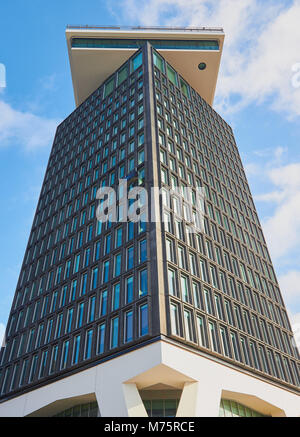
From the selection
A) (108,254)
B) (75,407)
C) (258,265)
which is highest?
(258,265)

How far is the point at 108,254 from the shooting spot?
3484 centimetres

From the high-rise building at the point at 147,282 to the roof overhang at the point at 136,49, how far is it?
5.79 meters

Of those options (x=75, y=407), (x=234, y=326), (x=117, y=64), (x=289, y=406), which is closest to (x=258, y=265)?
(x=234, y=326)

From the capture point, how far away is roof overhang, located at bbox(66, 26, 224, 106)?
61219 millimetres

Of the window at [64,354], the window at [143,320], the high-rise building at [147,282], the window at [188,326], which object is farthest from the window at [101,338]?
the window at [188,326]

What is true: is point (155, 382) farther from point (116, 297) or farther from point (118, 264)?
point (118, 264)

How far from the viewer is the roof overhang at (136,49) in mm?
61219

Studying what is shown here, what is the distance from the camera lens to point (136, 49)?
61.5 m

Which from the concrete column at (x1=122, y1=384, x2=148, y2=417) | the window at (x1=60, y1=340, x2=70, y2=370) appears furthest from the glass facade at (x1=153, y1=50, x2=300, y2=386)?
the window at (x1=60, y1=340, x2=70, y2=370)

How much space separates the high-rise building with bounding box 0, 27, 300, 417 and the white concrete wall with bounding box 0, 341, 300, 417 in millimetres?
103

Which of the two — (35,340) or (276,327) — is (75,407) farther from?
(276,327)

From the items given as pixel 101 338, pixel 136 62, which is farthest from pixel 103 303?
pixel 136 62

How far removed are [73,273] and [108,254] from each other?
5.44m

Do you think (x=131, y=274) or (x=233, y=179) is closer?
(x=131, y=274)
